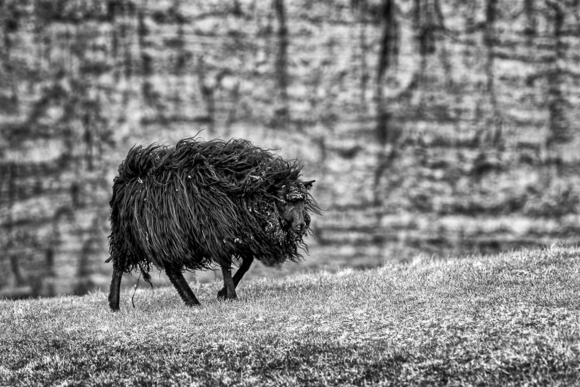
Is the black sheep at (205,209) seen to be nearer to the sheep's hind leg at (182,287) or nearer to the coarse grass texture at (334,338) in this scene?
the sheep's hind leg at (182,287)

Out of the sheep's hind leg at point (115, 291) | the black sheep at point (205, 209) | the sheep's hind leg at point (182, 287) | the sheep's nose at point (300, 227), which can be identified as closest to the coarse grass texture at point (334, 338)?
the sheep's hind leg at point (182, 287)

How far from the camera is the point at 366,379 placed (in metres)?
5.76

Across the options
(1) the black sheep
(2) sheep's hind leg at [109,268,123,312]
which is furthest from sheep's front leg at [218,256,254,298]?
(2) sheep's hind leg at [109,268,123,312]

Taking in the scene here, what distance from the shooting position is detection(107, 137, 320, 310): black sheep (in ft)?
25.2

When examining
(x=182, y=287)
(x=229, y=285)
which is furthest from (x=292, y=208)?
(x=182, y=287)

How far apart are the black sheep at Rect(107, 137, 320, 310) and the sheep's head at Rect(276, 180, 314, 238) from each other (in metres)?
0.01

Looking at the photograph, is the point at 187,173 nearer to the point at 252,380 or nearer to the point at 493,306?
the point at 252,380

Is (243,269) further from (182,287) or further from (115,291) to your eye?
(115,291)

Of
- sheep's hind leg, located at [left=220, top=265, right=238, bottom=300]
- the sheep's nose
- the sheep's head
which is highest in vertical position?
the sheep's head

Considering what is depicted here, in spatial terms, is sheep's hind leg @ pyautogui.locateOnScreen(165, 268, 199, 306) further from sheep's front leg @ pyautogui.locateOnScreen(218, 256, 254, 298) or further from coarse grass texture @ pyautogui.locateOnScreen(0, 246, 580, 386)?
sheep's front leg @ pyautogui.locateOnScreen(218, 256, 254, 298)

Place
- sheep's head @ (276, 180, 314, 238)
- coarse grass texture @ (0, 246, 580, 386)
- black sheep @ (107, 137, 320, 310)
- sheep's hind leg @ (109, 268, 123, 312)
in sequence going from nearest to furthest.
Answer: coarse grass texture @ (0, 246, 580, 386) < black sheep @ (107, 137, 320, 310) < sheep's head @ (276, 180, 314, 238) < sheep's hind leg @ (109, 268, 123, 312)

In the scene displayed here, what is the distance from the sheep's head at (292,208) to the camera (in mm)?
7926

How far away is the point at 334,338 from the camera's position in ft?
20.7

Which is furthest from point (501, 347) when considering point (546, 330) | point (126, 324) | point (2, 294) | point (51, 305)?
point (2, 294)
